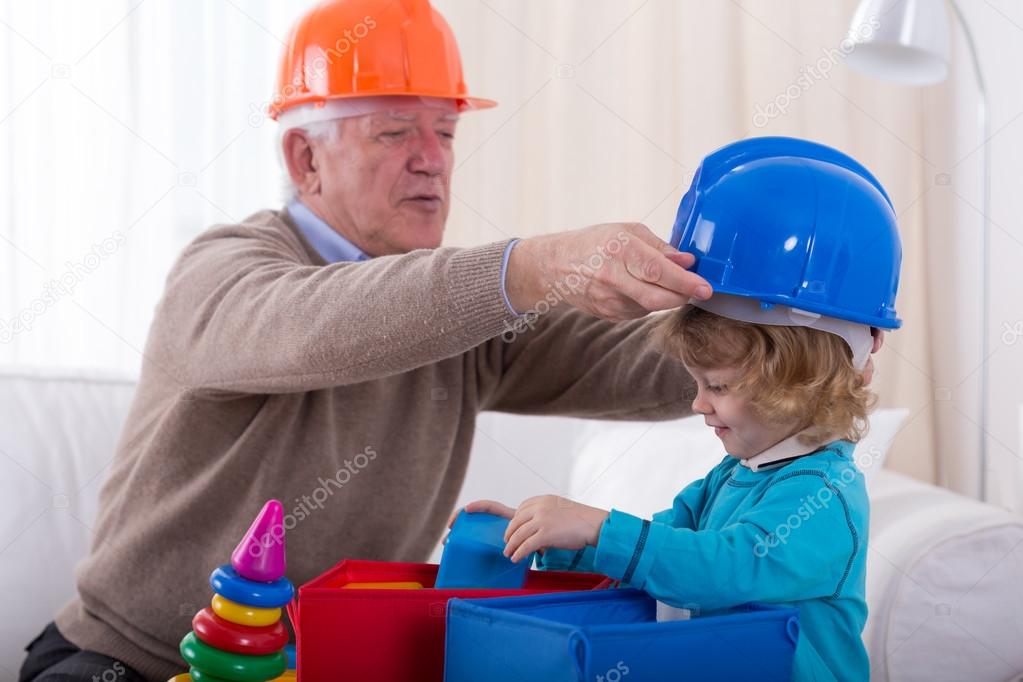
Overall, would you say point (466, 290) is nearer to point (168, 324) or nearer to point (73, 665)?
point (168, 324)

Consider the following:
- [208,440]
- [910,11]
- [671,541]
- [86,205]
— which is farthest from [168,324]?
[910,11]

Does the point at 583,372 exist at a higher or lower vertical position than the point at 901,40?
lower

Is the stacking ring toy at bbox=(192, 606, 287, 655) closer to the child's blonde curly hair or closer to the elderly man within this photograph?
the elderly man

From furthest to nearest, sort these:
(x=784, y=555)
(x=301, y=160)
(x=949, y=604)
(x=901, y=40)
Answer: (x=901, y=40)
(x=301, y=160)
(x=949, y=604)
(x=784, y=555)

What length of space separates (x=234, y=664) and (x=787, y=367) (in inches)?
19.9

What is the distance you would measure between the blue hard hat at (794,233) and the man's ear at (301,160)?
721 millimetres

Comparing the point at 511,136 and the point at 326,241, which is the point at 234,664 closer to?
the point at 326,241

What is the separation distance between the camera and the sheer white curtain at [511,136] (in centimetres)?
215

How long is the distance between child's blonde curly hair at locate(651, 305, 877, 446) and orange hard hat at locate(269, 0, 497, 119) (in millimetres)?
630

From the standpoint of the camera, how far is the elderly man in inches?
39.8

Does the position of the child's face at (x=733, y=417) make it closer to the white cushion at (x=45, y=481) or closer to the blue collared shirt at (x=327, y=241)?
the blue collared shirt at (x=327, y=241)

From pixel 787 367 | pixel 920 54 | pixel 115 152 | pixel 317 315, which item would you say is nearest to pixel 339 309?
pixel 317 315

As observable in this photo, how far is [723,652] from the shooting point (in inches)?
29.4

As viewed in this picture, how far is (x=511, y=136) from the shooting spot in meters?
2.36
